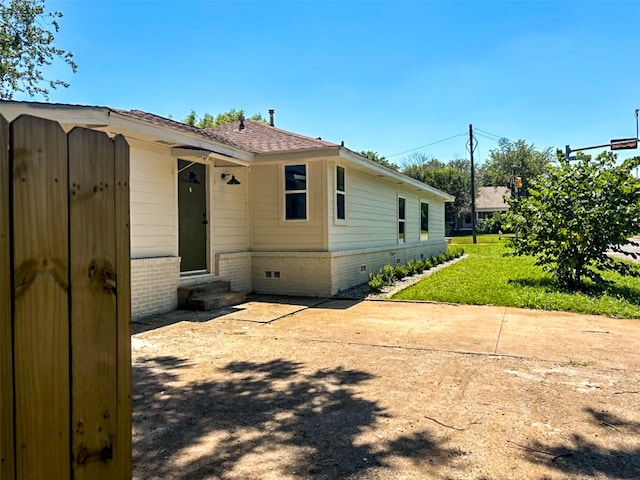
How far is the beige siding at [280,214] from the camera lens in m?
9.59

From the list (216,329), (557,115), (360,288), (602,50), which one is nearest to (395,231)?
(360,288)

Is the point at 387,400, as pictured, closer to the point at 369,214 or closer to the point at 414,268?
the point at 369,214

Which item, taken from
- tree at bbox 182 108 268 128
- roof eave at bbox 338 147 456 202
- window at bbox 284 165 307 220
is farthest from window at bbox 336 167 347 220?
tree at bbox 182 108 268 128

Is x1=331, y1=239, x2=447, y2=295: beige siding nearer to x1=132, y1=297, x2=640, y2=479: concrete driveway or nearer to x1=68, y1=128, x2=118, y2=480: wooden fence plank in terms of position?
x1=132, y1=297, x2=640, y2=479: concrete driveway

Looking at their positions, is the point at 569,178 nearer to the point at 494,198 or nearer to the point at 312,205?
the point at 312,205

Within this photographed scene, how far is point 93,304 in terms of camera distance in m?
1.26

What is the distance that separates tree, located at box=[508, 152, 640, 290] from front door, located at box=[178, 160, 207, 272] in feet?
22.5

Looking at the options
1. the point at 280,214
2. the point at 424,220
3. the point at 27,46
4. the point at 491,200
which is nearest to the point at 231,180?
the point at 280,214

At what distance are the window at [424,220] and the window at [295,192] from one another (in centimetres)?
957

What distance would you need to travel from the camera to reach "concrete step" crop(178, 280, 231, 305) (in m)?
7.95

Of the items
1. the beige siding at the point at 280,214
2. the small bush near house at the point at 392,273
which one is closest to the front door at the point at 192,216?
the beige siding at the point at 280,214

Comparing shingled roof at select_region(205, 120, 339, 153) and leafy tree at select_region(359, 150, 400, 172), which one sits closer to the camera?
shingled roof at select_region(205, 120, 339, 153)

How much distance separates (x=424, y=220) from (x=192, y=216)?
12480mm

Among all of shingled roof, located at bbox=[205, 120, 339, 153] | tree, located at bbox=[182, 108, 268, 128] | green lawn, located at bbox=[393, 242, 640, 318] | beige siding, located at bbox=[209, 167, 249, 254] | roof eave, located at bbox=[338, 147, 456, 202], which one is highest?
tree, located at bbox=[182, 108, 268, 128]
